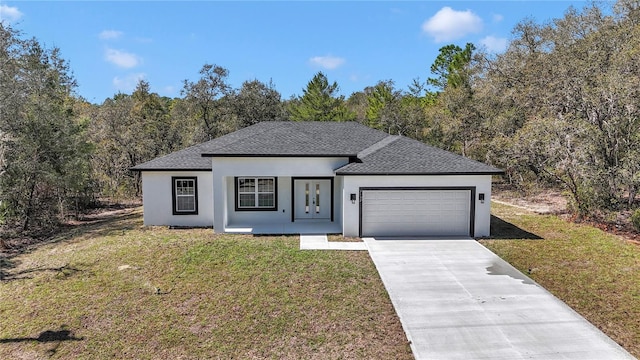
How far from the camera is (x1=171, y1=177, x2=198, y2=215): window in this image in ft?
49.6

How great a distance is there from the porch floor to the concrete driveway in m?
3.42

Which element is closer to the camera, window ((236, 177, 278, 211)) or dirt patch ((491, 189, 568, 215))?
window ((236, 177, 278, 211))

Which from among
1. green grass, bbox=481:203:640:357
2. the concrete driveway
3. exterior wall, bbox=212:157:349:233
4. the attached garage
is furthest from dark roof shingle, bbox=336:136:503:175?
the concrete driveway

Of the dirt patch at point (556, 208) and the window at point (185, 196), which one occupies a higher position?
the window at point (185, 196)

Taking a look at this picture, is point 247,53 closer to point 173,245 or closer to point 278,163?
point 278,163

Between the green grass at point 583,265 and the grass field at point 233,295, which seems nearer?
the grass field at point 233,295

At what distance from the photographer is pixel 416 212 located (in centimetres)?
1338

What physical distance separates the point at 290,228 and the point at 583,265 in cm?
957

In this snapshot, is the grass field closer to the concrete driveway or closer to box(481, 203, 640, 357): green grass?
box(481, 203, 640, 357): green grass

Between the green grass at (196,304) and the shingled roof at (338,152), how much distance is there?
3.57 meters

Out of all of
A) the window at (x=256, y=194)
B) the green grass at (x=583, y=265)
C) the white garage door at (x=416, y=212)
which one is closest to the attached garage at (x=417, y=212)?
the white garage door at (x=416, y=212)

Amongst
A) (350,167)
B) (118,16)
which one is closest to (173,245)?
(350,167)

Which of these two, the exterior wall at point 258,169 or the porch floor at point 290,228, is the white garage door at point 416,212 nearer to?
the porch floor at point 290,228

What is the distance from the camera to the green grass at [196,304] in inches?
250
